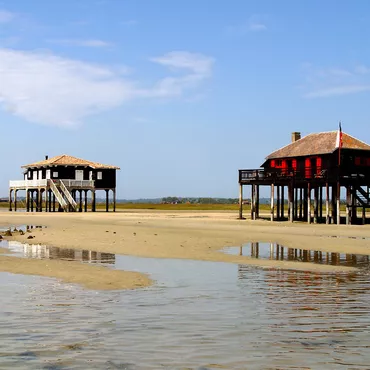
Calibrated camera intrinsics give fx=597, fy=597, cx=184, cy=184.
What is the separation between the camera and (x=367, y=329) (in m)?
8.60

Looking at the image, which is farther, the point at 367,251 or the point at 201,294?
the point at 367,251

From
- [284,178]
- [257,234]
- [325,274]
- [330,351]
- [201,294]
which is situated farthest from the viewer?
[284,178]

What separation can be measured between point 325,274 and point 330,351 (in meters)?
7.91

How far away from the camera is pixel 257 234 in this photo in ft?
103

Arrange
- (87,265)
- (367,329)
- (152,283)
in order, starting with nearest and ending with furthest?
1. (367,329)
2. (152,283)
3. (87,265)

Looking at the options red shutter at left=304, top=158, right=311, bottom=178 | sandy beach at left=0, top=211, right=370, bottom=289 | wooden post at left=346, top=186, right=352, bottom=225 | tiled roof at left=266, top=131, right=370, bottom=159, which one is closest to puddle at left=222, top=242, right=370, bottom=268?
sandy beach at left=0, top=211, right=370, bottom=289

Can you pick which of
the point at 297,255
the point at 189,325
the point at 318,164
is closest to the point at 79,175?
the point at 318,164

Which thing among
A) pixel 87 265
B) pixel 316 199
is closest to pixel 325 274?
pixel 87 265

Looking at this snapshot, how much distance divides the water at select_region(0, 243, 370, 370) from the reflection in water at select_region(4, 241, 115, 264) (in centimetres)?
488

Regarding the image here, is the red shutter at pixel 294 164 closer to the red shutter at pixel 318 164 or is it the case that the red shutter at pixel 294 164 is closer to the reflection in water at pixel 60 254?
the red shutter at pixel 318 164

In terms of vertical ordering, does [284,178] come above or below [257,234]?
above

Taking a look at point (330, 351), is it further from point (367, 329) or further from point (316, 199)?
point (316, 199)

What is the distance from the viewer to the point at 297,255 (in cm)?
2064

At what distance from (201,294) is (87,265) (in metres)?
5.71
